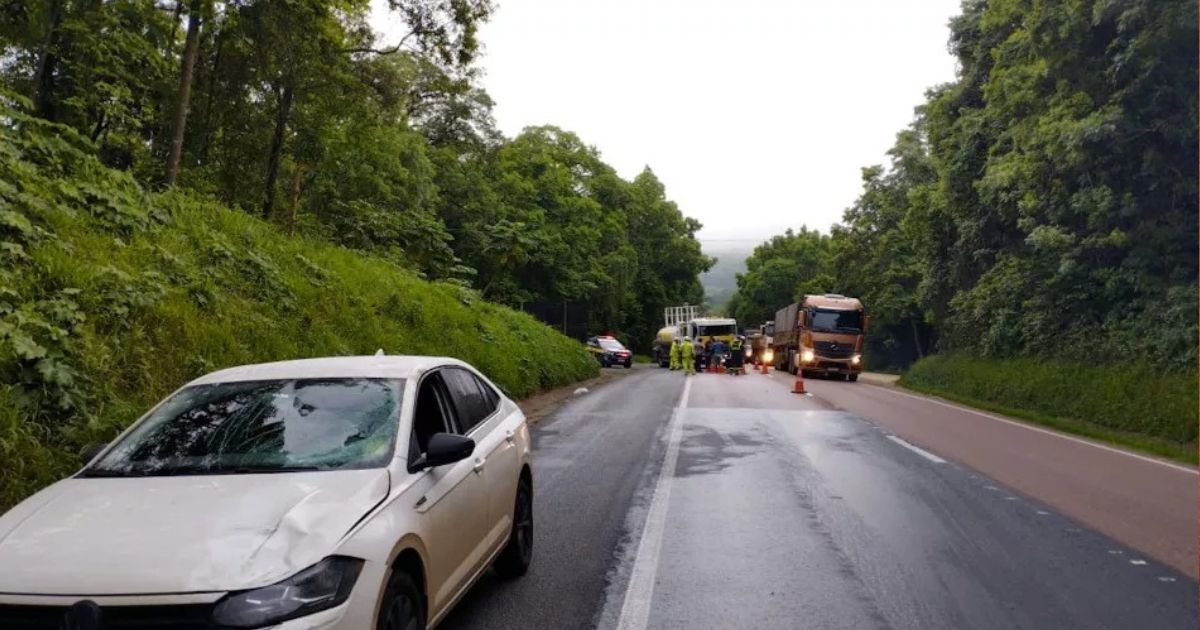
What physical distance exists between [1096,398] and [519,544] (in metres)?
16.2

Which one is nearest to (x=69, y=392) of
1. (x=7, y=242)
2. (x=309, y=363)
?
(x=7, y=242)

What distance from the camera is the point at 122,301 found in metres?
8.95

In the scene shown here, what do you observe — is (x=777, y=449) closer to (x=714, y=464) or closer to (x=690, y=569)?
(x=714, y=464)

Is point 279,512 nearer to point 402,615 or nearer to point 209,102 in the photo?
point 402,615

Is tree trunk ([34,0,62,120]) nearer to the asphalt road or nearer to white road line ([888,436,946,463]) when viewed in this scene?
the asphalt road

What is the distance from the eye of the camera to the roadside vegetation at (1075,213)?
16703mm

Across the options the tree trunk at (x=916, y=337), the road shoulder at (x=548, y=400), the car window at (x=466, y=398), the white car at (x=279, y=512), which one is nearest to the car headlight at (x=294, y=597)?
the white car at (x=279, y=512)

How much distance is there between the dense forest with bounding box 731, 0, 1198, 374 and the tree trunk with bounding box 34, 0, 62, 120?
18.8 meters

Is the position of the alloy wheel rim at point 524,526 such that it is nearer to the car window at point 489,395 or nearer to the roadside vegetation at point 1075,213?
the car window at point 489,395

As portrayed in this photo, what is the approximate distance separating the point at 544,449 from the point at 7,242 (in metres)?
6.63

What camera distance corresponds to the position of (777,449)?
A: 1204 cm

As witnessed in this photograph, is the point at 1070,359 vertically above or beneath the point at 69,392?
above

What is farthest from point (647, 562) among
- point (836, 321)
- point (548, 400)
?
point (836, 321)

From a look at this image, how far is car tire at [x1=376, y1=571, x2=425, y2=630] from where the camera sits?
3.59 metres
